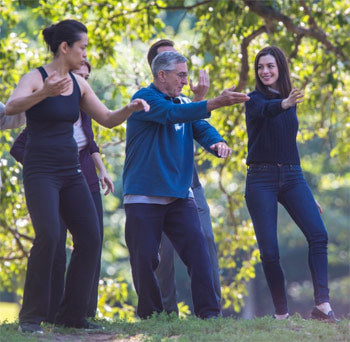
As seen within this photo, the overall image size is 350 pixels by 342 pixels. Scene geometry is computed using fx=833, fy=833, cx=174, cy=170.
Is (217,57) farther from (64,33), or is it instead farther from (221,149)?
(64,33)

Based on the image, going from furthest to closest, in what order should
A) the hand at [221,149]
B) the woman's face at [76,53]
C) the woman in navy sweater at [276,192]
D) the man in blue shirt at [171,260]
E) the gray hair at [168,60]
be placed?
the man in blue shirt at [171,260] → the woman in navy sweater at [276,192] → the gray hair at [168,60] → the hand at [221,149] → the woman's face at [76,53]

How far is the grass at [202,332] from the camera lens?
5211 millimetres

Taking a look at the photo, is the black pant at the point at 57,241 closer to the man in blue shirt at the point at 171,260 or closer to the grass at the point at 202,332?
the grass at the point at 202,332

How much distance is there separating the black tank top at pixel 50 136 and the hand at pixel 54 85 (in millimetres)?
198

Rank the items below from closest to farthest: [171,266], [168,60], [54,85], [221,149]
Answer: [54,85], [221,149], [168,60], [171,266]

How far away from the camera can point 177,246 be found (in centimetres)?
615

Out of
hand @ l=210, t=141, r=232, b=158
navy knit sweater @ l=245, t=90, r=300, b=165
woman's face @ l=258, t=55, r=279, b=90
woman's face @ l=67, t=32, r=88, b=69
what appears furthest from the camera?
woman's face @ l=258, t=55, r=279, b=90

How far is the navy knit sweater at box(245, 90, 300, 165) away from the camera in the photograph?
6395mm

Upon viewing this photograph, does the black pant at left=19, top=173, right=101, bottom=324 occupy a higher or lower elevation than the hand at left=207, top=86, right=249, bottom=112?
lower

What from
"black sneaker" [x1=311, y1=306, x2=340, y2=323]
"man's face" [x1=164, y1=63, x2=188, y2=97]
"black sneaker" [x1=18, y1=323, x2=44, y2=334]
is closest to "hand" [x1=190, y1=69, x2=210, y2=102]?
"man's face" [x1=164, y1=63, x2=188, y2=97]

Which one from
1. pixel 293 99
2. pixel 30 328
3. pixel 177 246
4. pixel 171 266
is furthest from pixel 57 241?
pixel 293 99

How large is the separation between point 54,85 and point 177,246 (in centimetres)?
168

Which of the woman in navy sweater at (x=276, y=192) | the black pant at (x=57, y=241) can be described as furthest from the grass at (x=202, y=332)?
the woman in navy sweater at (x=276, y=192)

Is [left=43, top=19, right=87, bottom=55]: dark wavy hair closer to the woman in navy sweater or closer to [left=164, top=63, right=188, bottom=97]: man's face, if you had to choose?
[left=164, top=63, right=188, bottom=97]: man's face
